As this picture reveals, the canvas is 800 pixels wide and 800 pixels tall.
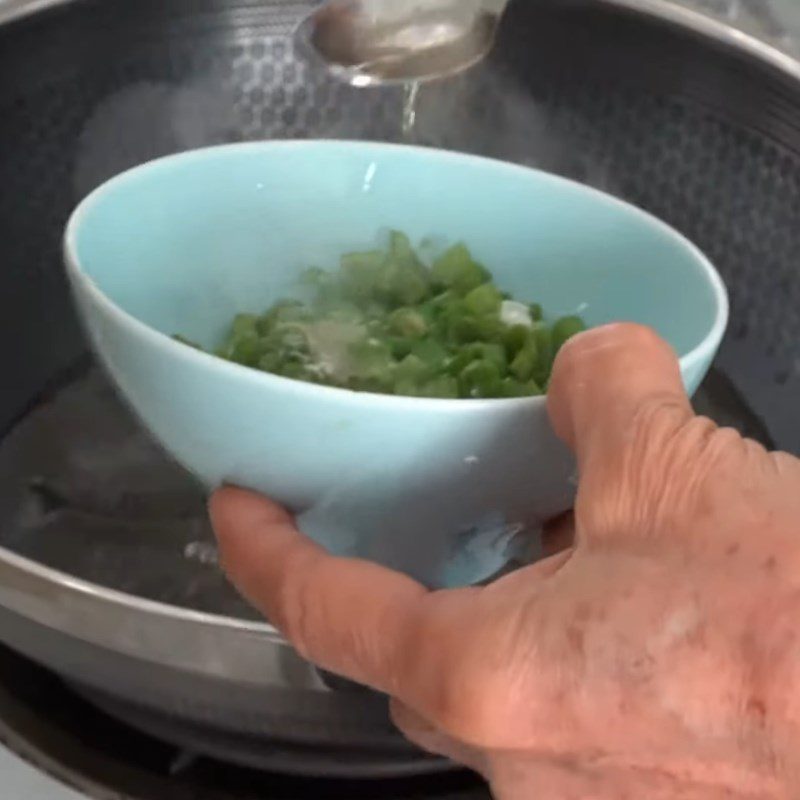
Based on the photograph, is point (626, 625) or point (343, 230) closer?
point (626, 625)

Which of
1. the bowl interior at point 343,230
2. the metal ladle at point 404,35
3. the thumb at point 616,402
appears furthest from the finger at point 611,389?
the metal ladle at point 404,35

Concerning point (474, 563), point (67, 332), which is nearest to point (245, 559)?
point (474, 563)

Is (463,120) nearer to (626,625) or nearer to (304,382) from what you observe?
(304,382)

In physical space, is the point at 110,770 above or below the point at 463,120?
below

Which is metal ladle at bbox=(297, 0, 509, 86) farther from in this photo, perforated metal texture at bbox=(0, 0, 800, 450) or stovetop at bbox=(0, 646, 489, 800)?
stovetop at bbox=(0, 646, 489, 800)

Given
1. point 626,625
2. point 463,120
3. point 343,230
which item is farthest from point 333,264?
point 626,625

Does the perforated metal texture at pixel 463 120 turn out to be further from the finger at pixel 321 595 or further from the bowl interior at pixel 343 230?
the finger at pixel 321 595

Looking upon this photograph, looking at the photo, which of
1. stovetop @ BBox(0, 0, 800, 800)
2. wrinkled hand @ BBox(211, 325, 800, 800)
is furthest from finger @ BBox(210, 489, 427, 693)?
stovetop @ BBox(0, 0, 800, 800)
